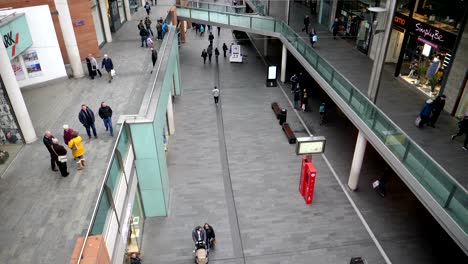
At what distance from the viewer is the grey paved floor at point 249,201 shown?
476 inches

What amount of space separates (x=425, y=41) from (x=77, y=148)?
16.2 meters

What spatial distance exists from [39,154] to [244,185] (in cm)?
806

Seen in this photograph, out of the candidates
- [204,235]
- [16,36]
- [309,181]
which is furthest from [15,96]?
[309,181]

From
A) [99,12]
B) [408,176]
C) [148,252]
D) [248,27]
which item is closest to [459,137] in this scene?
[408,176]

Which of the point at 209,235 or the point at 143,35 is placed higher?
the point at 143,35

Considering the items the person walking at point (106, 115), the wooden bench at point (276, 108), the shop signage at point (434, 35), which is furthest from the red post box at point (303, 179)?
the shop signage at point (434, 35)

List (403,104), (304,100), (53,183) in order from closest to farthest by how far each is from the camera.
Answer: (53,183) < (403,104) < (304,100)

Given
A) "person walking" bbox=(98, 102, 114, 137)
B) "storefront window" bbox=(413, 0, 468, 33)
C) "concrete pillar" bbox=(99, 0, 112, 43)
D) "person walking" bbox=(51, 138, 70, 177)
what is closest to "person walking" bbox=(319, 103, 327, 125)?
"storefront window" bbox=(413, 0, 468, 33)

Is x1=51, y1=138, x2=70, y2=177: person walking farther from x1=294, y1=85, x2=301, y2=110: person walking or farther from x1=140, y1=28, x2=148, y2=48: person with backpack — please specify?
x1=294, y1=85, x2=301, y2=110: person walking

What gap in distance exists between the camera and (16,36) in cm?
1277

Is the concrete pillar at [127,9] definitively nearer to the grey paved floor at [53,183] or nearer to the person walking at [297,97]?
the grey paved floor at [53,183]

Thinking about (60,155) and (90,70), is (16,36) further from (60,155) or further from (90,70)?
(60,155)

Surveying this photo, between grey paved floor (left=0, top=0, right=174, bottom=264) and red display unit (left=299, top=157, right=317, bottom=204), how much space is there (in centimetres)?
706

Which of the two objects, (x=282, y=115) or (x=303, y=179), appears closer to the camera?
(x=303, y=179)
